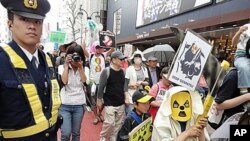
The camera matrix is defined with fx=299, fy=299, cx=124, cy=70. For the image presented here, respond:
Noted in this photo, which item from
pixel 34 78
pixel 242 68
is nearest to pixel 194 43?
pixel 242 68

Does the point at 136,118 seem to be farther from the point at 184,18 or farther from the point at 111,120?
the point at 184,18

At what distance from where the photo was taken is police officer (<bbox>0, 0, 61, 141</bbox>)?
1819 millimetres

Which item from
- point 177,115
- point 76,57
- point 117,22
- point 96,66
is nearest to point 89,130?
point 96,66

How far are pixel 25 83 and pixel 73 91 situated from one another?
2.40 m

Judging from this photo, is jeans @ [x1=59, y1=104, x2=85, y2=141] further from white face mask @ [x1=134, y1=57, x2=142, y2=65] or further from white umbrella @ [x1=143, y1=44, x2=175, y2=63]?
white umbrella @ [x1=143, y1=44, x2=175, y2=63]

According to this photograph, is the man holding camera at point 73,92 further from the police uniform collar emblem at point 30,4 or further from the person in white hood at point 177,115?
the police uniform collar emblem at point 30,4

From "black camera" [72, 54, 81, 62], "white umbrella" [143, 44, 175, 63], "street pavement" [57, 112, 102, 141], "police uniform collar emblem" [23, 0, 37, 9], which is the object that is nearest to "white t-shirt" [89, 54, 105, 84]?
"street pavement" [57, 112, 102, 141]

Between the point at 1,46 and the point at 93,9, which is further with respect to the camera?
the point at 93,9

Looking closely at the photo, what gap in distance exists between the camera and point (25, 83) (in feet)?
6.08

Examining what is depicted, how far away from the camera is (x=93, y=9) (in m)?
40.4

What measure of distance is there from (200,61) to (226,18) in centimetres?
896

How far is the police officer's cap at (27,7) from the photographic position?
191 cm

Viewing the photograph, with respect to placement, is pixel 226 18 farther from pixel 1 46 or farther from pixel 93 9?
pixel 93 9

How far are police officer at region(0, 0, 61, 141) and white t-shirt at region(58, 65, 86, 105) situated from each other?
2080 mm
